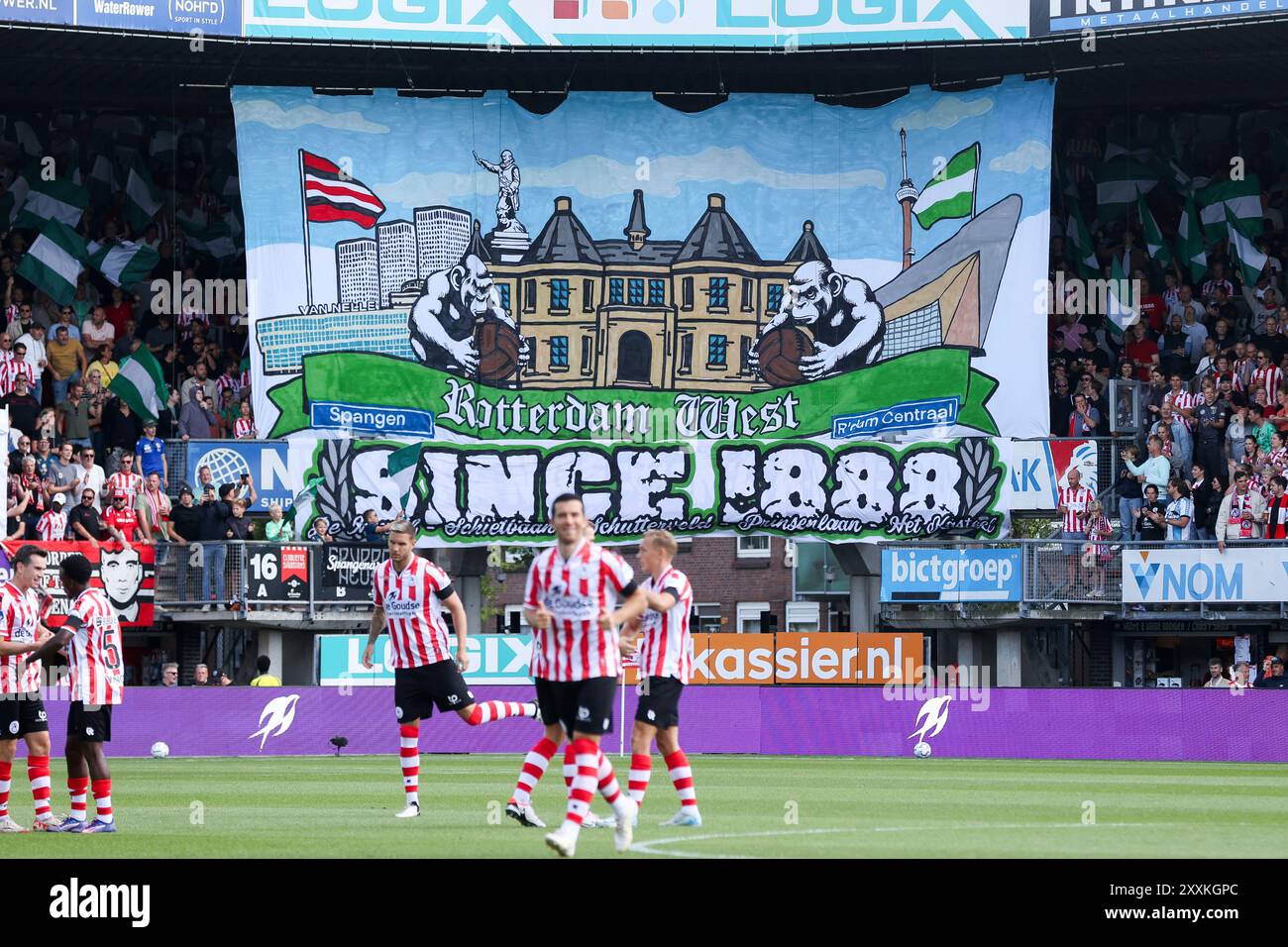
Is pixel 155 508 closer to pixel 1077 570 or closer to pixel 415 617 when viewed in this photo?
pixel 1077 570

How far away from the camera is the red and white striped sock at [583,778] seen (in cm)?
1262

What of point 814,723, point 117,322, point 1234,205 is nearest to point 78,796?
point 814,723

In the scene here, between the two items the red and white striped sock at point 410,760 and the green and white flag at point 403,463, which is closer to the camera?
the red and white striped sock at point 410,760

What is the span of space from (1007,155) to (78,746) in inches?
1124

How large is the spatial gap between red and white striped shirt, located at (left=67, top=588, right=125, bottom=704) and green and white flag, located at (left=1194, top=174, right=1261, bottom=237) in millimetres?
32119

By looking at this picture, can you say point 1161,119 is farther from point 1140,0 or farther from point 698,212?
point 698,212

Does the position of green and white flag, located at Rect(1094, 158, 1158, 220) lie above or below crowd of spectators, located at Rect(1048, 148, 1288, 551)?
above

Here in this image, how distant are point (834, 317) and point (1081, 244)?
6.58m

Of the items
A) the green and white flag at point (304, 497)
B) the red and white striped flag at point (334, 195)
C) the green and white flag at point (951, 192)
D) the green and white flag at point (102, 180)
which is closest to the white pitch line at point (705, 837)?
the green and white flag at point (304, 497)

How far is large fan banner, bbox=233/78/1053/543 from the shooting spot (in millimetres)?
39750

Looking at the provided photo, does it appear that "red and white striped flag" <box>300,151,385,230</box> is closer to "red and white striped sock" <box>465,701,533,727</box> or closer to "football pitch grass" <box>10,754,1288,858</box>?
"football pitch grass" <box>10,754,1288,858</box>

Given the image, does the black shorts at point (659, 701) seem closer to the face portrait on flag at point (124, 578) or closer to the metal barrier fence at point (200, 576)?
the face portrait on flag at point (124, 578)

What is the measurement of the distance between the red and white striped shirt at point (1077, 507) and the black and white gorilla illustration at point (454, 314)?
11.6 m

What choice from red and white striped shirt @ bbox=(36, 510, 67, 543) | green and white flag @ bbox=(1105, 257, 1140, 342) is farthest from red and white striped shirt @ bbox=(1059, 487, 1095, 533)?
red and white striped shirt @ bbox=(36, 510, 67, 543)
